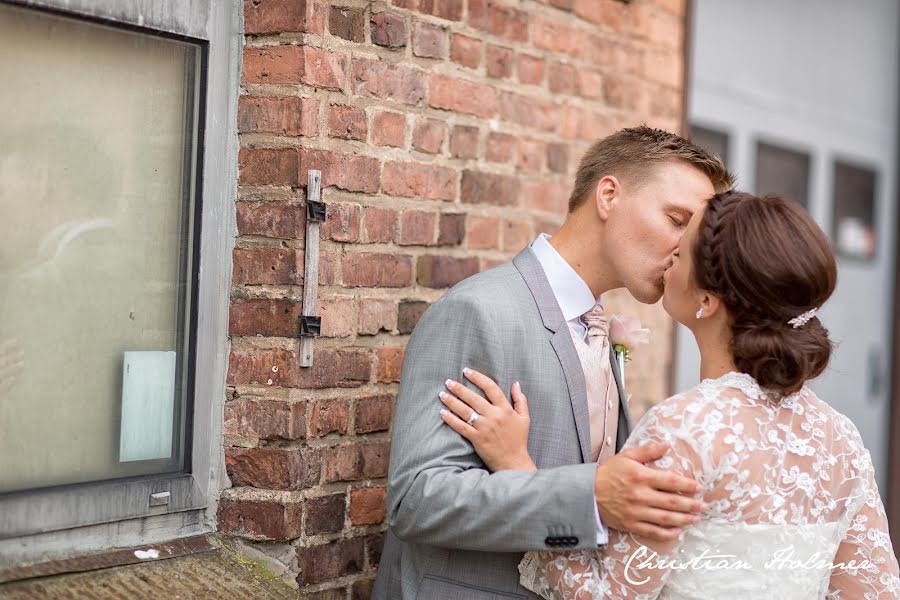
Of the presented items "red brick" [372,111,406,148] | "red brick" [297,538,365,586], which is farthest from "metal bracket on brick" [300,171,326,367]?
"red brick" [297,538,365,586]

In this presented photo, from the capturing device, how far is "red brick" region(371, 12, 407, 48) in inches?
106

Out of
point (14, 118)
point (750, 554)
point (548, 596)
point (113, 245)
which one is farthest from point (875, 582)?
point (14, 118)

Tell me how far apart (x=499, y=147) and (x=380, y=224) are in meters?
0.57

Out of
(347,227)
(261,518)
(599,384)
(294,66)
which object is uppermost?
(294,66)

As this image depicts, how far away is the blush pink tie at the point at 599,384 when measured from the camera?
2570mm

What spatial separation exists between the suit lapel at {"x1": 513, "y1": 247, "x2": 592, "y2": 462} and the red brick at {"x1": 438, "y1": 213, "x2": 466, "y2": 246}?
487 millimetres

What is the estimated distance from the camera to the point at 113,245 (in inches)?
94.7

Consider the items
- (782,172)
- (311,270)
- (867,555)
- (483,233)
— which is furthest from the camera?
(782,172)

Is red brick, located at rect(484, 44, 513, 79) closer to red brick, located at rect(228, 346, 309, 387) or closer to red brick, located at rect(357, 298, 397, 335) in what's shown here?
red brick, located at rect(357, 298, 397, 335)

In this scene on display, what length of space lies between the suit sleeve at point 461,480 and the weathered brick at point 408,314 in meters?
0.42

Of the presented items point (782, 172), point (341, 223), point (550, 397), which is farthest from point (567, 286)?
point (782, 172)

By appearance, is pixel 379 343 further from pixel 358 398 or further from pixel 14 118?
pixel 14 118

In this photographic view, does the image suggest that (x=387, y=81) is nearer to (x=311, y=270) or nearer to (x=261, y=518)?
(x=311, y=270)

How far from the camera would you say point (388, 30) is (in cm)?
274
